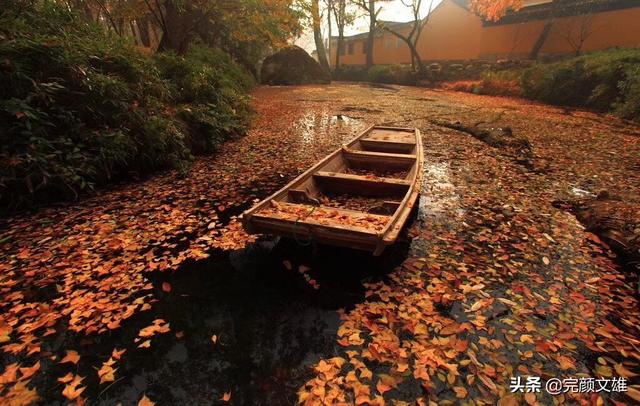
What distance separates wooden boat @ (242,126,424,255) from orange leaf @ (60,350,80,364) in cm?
213

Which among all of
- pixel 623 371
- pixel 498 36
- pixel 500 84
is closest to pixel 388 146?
pixel 623 371

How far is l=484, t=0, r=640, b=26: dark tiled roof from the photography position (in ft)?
69.7

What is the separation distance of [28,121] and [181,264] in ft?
12.3

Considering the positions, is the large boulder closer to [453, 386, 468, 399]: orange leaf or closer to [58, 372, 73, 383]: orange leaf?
[58, 372, 73, 383]: orange leaf

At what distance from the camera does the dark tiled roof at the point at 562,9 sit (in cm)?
2123

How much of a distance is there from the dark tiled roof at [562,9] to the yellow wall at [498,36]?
11.8 inches

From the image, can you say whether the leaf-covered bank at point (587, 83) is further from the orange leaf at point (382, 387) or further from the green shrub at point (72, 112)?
the green shrub at point (72, 112)

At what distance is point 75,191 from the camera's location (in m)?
6.07

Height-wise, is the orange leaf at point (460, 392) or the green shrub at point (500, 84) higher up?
the green shrub at point (500, 84)

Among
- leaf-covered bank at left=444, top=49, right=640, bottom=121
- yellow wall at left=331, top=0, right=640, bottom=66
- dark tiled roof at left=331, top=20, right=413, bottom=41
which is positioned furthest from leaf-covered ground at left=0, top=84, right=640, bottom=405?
dark tiled roof at left=331, top=20, right=413, bottom=41

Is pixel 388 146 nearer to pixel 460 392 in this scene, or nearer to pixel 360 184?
pixel 360 184

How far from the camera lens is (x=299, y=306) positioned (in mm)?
3930

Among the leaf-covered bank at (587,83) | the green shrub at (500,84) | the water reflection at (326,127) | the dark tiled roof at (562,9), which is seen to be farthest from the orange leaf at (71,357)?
the dark tiled roof at (562,9)

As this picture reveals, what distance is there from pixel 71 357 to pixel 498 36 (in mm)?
34047
